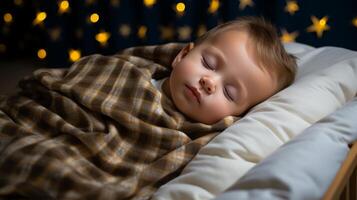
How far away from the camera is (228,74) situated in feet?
4.16

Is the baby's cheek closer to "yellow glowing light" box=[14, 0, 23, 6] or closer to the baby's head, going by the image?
the baby's head

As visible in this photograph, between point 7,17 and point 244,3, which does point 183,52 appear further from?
point 7,17

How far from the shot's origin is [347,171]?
81 cm

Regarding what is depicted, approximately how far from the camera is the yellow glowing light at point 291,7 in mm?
1807

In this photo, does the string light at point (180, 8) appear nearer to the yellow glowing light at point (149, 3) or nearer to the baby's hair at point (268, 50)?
the yellow glowing light at point (149, 3)

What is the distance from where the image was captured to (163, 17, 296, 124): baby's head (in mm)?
1255

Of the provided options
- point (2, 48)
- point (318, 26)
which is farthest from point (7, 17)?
point (318, 26)

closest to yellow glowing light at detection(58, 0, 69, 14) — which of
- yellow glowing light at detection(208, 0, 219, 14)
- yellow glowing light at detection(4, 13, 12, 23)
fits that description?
yellow glowing light at detection(4, 13, 12, 23)

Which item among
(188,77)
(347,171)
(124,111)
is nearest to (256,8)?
(188,77)

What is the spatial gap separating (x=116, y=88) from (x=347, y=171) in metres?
0.69

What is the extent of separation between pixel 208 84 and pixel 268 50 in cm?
24

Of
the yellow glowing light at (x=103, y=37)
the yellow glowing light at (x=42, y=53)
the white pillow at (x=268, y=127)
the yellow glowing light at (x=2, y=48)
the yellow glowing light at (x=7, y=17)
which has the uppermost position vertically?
the yellow glowing light at (x=7, y=17)

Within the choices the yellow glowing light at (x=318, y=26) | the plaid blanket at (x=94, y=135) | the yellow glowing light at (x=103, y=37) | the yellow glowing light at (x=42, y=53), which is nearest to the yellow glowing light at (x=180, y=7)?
the yellow glowing light at (x=103, y=37)

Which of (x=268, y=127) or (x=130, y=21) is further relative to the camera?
(x=130, y=21)
